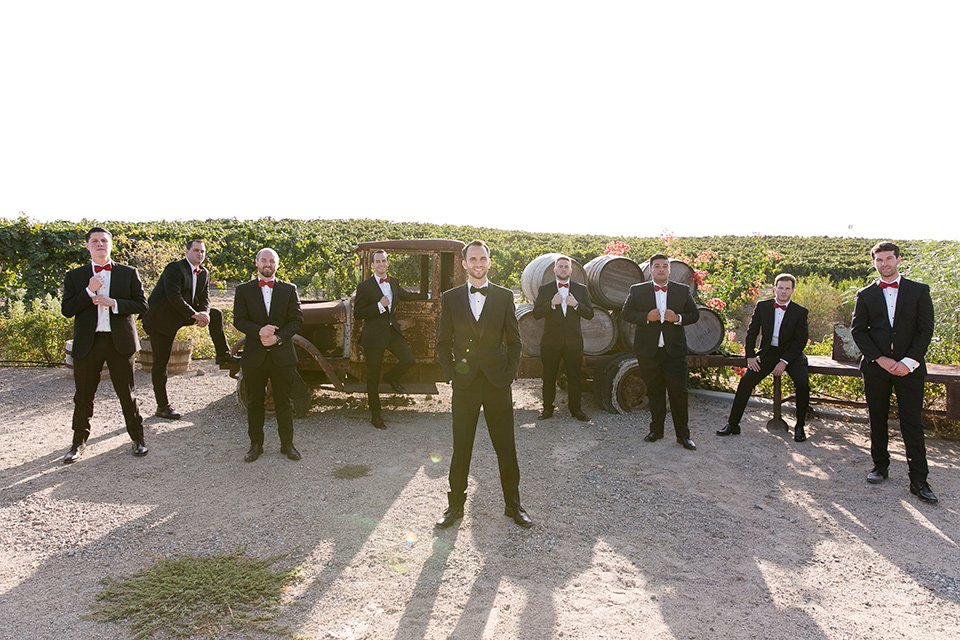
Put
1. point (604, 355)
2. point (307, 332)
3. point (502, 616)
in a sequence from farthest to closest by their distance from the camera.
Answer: point (604, 355)
point (307, 332)
point (502, 616)

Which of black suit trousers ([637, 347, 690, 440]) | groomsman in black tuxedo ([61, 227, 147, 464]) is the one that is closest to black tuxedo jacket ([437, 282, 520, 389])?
black suit trousers ([637, 347, 690, 440])

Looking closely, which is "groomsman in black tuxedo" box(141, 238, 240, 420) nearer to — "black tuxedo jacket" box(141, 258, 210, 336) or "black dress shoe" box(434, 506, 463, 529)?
"black tuxedo jacket" box(141, 258, 210, 336)

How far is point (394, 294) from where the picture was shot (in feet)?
21.1

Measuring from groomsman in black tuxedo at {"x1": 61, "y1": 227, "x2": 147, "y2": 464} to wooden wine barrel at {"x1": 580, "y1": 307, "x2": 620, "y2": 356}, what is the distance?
5.05 metres

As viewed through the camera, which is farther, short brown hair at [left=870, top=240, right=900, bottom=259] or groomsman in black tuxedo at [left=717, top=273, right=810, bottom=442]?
groomsman in black tuxedo at [left=717, top=273, right=810, bottom=442]

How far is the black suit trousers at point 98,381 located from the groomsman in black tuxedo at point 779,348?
6.05 meters

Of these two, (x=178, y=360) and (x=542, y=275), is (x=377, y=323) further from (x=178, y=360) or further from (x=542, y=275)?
(x=178, y=360)

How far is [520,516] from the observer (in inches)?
159

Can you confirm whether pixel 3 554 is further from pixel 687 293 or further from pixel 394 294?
pixel 687 293

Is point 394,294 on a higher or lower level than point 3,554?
higher

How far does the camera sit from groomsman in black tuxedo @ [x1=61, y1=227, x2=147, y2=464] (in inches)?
197

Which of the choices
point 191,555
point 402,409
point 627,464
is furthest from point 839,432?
point 191,555

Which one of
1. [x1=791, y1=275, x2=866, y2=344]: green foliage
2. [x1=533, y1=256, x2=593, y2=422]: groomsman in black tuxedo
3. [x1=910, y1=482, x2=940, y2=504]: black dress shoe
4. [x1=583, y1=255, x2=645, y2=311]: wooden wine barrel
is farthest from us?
[x1=791, y1=275, x2=866, y2=344]: green foliage

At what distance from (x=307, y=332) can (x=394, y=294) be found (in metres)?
1.43
